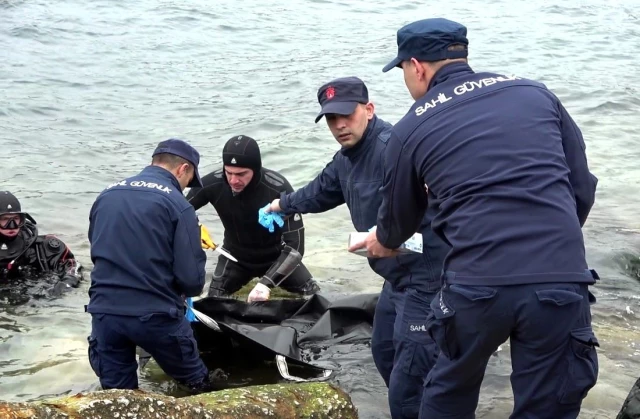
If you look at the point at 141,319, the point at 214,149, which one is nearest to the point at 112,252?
the point at 141,319

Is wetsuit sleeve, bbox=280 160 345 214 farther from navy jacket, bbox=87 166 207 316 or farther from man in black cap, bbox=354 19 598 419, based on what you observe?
man in black cap, bbox=354 19 598 419

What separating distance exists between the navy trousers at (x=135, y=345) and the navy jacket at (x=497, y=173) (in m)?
2.06

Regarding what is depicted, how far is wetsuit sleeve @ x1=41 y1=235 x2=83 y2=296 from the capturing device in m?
7.84

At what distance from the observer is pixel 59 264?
7.99 meters

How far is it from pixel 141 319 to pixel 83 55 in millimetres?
15664

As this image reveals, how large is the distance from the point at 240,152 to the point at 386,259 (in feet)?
7.20

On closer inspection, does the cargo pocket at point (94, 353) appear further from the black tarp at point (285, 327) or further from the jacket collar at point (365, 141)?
the jacket collar at point (365, 141)

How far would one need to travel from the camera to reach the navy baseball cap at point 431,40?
339cm

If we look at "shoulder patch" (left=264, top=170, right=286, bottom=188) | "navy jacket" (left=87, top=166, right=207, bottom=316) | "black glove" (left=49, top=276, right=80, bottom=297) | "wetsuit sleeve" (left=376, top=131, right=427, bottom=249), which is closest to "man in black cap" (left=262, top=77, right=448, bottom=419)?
"wetsuit sleeve" (left=376, top=131, right=427, bottom=249)

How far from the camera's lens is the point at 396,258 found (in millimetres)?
4348

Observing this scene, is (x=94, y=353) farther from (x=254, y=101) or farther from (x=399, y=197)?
(x=254, y=101)

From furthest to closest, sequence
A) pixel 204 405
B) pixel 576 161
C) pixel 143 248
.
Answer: pixel 143 248
pixel 204 405
pixel 576 161

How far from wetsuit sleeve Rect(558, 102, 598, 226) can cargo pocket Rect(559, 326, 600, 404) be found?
0.52 metres

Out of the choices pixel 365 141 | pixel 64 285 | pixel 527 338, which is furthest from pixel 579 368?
pixel 64 285
